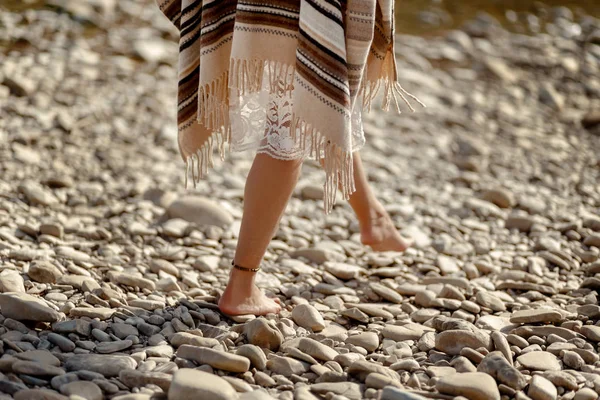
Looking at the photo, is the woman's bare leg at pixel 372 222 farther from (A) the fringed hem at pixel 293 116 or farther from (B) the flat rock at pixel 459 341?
(B) the flat rock at pixel 459 341

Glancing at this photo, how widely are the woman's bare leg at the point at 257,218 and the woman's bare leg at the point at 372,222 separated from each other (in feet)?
1.97

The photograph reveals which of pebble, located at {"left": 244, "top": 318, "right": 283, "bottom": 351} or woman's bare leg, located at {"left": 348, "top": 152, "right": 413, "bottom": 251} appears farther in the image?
woman's bare leg, located at {"left": 348, "top": 152, "right": 413, "bottom": 251}

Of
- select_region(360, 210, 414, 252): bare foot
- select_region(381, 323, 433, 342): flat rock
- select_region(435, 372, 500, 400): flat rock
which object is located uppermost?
select_region(360, 210, 414, 252): bare foot

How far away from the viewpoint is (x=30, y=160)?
12.3ft

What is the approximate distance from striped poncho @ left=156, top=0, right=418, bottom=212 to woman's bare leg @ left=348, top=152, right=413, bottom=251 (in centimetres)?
60

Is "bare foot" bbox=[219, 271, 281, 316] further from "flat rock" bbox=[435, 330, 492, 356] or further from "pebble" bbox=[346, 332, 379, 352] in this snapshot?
"flat rock" bbox=[435, 330, 492, 356]

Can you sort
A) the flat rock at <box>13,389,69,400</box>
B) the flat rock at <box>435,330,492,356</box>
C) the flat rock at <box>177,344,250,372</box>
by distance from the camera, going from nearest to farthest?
the flat rock at <box>13,389,69,400</box>
the flat rock at <box>177,344,250,372</box>
the flat rock at <box>435,330,492,356</box>

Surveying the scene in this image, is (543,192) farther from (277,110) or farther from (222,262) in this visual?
(277,110)

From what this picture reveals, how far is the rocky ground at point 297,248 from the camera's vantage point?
1.99 meters

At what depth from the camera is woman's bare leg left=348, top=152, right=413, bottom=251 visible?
286 cm

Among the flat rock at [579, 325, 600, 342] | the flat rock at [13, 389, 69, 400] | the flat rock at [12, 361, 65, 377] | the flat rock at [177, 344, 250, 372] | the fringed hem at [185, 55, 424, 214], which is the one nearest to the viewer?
the flat rock at [13, 389, 69, 400]

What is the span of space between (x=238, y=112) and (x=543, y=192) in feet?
7.71

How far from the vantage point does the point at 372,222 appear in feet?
9.57

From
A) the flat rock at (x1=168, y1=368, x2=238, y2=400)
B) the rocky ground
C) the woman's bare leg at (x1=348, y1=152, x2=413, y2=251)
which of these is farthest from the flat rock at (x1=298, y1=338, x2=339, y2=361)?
the woman's bare leg at (x1=348, y1=152, x2=413, y2=251)
